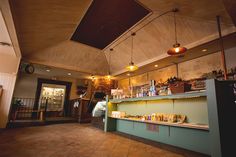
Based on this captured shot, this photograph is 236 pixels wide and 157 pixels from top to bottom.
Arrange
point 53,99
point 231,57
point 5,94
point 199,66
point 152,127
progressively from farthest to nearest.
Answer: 1. point 53,99
2. point 199,66
3. point 5,94
4. point 231,57
5. point 152,127

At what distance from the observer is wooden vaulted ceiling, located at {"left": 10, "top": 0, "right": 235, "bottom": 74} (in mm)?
3160

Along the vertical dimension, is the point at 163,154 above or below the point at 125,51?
below

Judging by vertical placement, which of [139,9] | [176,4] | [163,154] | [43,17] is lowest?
[163,154]

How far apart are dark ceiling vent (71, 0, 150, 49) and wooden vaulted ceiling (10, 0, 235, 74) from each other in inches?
9.6

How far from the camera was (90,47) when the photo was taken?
654 cm

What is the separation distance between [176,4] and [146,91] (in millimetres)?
2496

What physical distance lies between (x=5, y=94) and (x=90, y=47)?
405cm

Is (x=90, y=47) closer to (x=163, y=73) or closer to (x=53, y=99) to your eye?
(x=163, y=73)

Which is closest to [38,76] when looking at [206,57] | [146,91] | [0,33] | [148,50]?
[0,33]

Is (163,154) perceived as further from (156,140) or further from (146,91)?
(146,91)

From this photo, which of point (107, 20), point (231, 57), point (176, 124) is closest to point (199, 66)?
point (231, 57)

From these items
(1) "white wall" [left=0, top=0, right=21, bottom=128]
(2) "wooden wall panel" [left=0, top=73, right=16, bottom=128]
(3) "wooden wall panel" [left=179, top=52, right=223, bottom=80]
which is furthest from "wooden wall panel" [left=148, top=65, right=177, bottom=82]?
(2) "wooden wall panel" [left=0, top=73, right=16, bottom=128]

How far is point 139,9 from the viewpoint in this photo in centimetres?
393

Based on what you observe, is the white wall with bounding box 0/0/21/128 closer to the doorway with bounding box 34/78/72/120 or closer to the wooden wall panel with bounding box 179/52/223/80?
Answer: the doorway with bounding box 34/78/72/120
